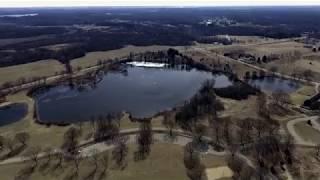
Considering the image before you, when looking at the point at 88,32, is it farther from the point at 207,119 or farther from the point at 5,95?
the point at 207,119

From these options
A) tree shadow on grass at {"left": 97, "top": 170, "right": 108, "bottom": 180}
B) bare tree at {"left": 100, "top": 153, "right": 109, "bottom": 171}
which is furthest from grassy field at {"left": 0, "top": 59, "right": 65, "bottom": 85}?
tree shadow on grass at {"left": 97, "top": 170, "right": 108, "bottom": 180}

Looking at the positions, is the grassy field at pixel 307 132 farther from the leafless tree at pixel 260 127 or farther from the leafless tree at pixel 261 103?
the leafless tree at pixel 261 103

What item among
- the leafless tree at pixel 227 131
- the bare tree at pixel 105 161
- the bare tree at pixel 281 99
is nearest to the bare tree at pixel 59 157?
the bare tree at pixel 105 161

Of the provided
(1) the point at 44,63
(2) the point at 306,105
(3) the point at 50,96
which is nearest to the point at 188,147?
(2) the point at 306,105

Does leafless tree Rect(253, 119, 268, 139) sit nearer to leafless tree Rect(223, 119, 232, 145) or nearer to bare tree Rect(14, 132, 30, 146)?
leafless tree Rect(223, 119, 232, 145)

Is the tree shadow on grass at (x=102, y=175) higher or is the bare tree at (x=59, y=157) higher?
the bare tree at (x=59, y=157)

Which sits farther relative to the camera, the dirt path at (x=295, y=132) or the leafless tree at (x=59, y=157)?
the dirt path at (x=295, y=132)

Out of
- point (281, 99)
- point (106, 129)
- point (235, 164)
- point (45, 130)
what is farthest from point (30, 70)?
point (235, 164)
